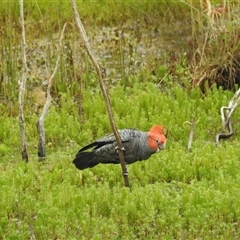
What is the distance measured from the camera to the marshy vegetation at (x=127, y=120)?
7.28m

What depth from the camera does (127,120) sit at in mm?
10031

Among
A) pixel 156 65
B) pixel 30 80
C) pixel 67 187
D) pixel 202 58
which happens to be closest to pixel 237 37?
pixel 202 58

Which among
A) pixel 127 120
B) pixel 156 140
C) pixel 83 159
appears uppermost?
pixel 156 140

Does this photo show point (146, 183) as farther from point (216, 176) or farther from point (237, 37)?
point (237, 37)

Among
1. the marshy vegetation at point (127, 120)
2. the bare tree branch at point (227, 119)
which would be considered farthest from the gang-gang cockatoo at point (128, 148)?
the bare tree branch at point (227, 119)

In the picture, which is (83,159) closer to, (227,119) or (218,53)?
(227,119)

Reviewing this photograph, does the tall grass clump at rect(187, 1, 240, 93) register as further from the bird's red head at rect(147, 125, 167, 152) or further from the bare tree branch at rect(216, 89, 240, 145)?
the bird's red head at rect(147, 125, 167, 152)

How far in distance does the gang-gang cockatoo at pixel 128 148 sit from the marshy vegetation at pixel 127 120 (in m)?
0.16

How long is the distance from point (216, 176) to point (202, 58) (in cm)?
320

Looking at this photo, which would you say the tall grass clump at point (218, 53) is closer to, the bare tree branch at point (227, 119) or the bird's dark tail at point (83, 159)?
the bare tree branch at point (227, 119)

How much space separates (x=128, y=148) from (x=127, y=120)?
1748 millimetres

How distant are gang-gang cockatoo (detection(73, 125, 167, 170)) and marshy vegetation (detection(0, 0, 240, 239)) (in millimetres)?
160

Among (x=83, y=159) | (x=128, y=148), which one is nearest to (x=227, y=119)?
(x=128, y=148)

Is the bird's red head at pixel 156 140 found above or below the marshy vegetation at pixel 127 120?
above
